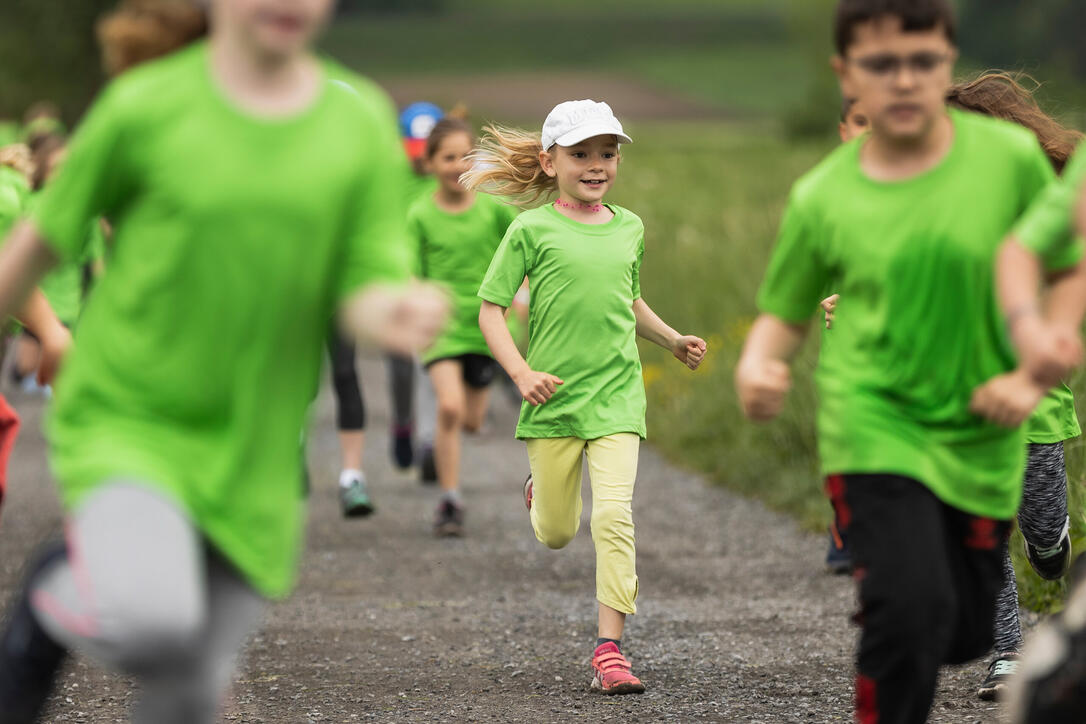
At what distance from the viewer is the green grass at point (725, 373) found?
9031 millimetres

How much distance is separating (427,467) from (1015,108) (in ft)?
18.4

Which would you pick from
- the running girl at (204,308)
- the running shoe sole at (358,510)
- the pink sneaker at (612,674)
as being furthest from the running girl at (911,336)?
the running shoe sole at (358,510)

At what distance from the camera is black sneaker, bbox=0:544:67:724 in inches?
129

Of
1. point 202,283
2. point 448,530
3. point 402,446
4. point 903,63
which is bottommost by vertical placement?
point 448,530

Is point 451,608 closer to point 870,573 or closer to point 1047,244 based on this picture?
point 870,573

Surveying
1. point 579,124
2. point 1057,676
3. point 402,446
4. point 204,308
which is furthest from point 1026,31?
point 204,308

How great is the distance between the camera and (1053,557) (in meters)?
5.19

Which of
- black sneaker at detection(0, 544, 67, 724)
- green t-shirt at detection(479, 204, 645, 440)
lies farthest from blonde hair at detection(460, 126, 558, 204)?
black sneaker at detection(0, 544, 67, 724)

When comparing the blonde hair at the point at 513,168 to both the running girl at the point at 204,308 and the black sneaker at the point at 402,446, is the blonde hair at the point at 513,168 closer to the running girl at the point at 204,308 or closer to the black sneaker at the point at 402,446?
the running girl at the point at 204,308

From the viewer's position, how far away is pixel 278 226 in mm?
3139

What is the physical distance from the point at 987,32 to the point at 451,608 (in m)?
89.8

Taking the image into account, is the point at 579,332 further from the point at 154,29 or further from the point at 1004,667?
the point at 154,29

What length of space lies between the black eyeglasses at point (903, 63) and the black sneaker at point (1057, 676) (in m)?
1.18

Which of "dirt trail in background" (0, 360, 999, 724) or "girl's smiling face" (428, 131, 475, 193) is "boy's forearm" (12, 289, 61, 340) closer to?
"dirt trail in background" (0, 360, 999, 724)
